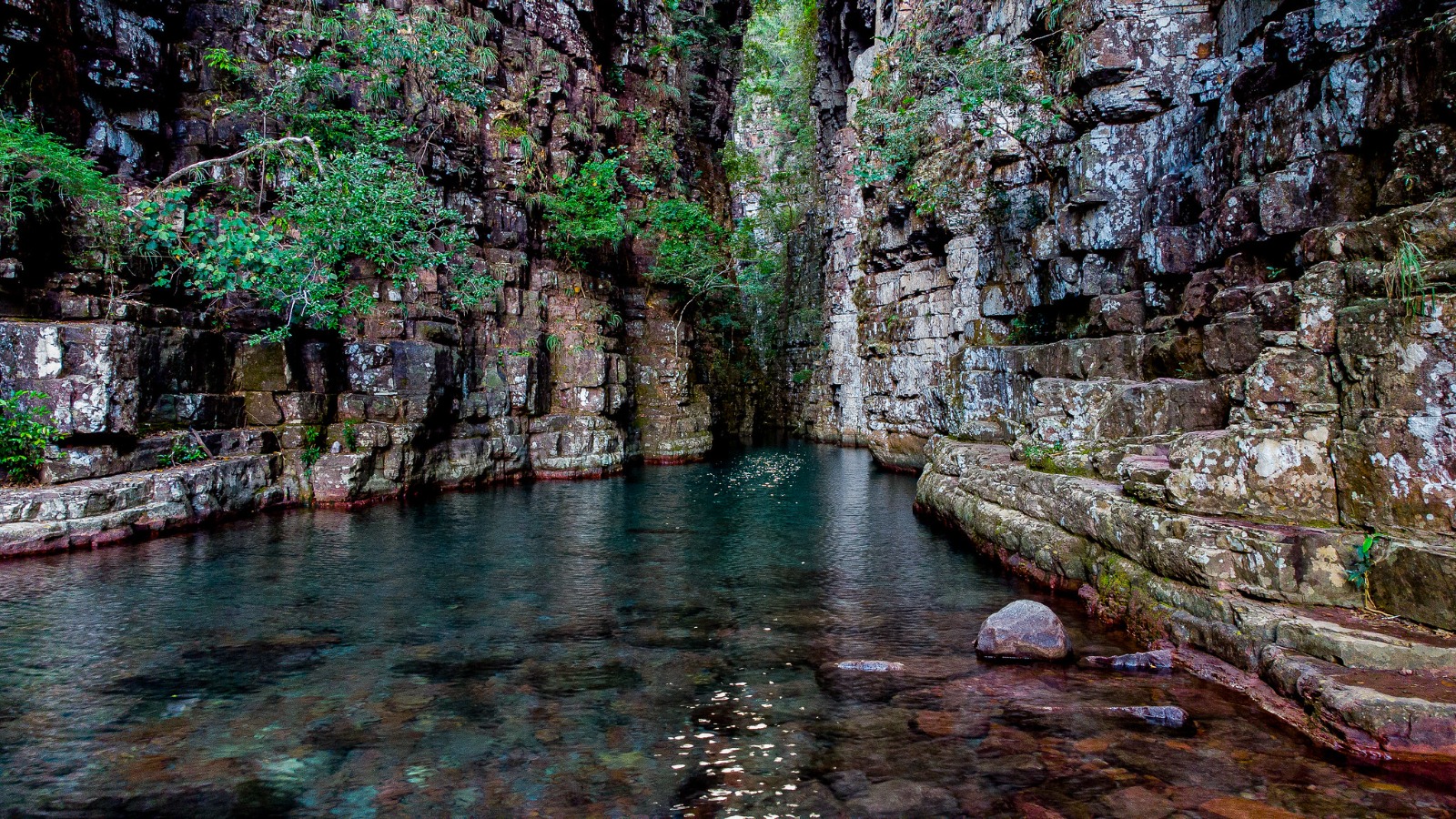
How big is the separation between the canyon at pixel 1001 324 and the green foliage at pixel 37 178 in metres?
0.49

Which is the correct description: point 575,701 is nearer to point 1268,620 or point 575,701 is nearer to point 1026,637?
point 1026,637

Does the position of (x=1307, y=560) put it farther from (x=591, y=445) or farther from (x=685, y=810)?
(x=591, y=445)

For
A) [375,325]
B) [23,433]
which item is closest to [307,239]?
[375,325]

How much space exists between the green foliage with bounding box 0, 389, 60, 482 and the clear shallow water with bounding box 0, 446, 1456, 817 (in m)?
1.92

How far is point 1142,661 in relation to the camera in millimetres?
6387

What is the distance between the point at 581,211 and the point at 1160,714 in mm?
21397

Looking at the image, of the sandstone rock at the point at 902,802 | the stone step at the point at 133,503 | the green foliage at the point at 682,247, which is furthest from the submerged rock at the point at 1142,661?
the green foliage at the point at 682,247

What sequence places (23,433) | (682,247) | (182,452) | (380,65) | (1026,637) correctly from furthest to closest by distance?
(682,247), (380,65), (182,452), (23,433), (1026,637)

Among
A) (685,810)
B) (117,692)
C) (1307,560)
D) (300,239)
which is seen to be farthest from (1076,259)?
(300,239)

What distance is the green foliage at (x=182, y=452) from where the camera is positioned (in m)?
13.3

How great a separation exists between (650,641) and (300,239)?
41.6 ft

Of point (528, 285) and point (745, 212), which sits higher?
point (745, 212)

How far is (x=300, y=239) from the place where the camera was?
15625mm

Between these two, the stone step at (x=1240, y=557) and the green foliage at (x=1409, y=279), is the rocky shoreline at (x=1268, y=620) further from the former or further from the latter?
the green foliage at (x=1409, y=279)
